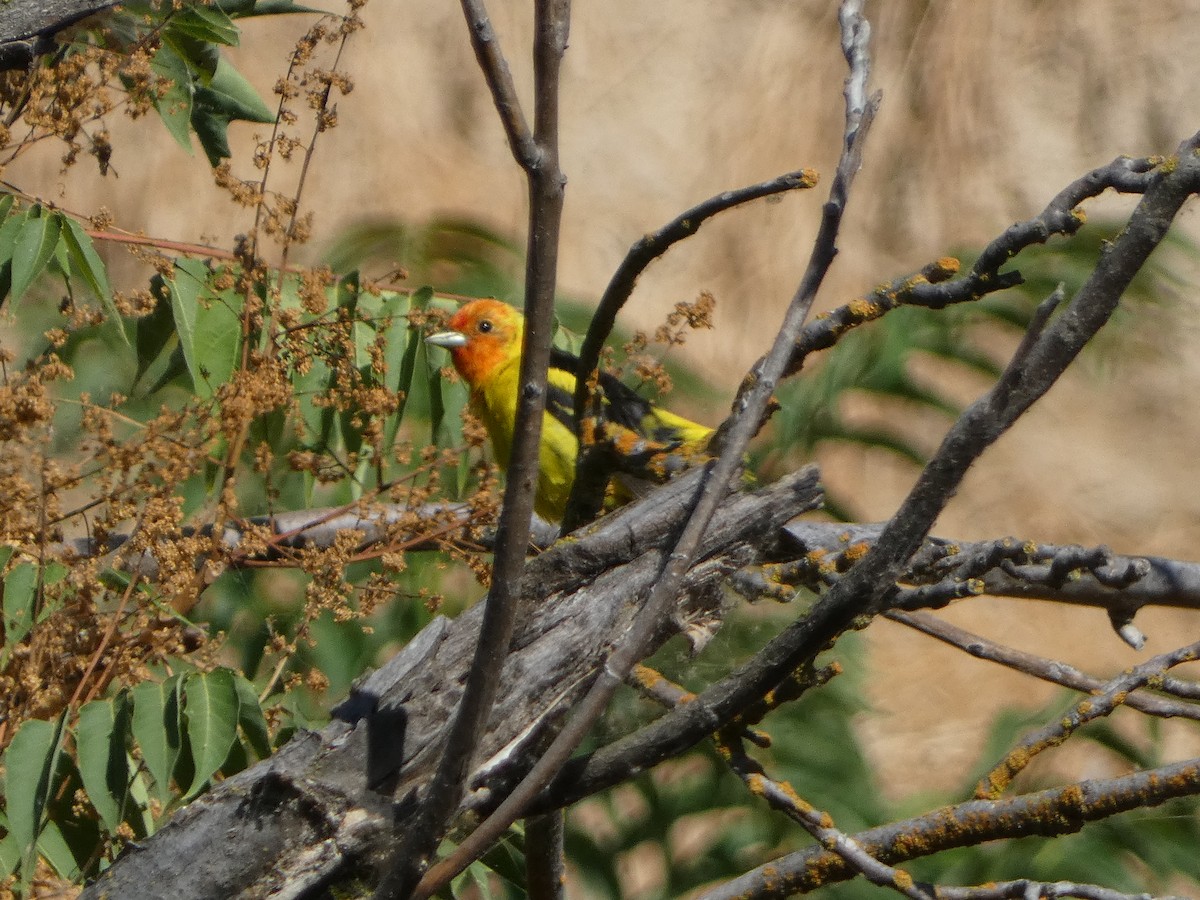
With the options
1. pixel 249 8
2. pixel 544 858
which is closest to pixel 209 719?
pixel 544 858

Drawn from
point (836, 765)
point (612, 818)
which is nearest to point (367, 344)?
point (612, 818)

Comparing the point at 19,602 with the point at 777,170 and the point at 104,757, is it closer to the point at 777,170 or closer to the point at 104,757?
the point at 104,757

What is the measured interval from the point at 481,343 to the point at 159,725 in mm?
2613

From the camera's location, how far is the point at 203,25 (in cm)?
227

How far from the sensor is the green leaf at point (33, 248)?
6.91 feet

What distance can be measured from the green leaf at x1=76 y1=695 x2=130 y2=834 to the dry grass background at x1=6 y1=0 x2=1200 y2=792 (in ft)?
16.8

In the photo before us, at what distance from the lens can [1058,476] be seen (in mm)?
7320

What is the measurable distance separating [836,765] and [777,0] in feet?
14.1

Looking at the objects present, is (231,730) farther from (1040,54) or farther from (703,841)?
(1040,54)

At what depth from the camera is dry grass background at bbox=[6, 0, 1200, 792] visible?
6.86 m

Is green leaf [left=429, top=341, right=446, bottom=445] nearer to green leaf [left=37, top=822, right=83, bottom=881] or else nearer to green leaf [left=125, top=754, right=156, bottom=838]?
green leaf [left=125, top=754, right=156, bottom=838]

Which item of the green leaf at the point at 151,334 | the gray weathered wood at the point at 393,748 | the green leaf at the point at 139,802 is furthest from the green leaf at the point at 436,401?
the gray weathered wood at the point at 393,748

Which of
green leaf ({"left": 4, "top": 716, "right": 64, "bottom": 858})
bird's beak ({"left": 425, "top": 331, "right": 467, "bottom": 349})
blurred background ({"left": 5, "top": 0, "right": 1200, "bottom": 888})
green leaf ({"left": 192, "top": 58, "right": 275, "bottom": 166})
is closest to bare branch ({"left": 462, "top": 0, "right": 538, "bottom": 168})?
green leaf ({"left": 4, "top": 716, "right": 64, "bottom": 858})

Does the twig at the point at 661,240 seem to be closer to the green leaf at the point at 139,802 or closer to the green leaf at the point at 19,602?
the green leaf at the point at 19,602
